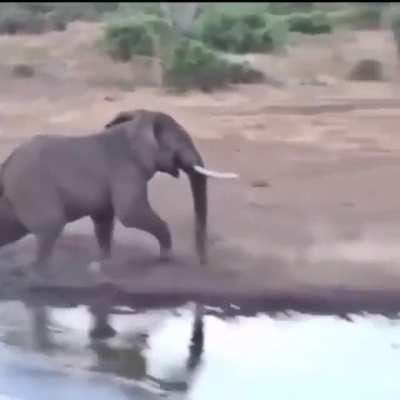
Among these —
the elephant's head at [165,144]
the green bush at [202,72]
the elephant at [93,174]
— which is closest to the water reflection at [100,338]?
the elephant at [93,174]

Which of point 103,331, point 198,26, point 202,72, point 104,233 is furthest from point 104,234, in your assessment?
point 198,26

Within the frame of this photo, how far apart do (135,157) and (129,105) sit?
7.82 ft

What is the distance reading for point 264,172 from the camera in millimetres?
7512

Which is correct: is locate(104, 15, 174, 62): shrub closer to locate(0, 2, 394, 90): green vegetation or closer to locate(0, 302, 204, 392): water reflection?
locate(0, 2, 394, 90): green vegetation

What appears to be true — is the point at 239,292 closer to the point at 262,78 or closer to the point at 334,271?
the point at 334,271

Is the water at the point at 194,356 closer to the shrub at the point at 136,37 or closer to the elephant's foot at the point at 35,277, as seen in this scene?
the elephant's foot at the point at 35,277

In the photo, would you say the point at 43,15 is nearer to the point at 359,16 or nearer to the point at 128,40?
Result: the point at 128,40

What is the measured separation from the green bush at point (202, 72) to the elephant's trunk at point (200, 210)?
2.42m

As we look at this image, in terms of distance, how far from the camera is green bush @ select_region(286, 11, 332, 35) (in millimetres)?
9086

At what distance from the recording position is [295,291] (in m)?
6.11

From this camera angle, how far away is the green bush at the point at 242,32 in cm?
910

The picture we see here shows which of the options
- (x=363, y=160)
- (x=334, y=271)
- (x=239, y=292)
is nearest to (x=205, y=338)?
(x=239, y=292)

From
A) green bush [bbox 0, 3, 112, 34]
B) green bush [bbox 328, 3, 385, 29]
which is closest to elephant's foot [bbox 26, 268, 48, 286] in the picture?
green bush [bbox 0, 3, 112, 34]

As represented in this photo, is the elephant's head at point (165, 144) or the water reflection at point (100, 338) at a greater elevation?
the elephant's head at point (165, 144)
